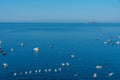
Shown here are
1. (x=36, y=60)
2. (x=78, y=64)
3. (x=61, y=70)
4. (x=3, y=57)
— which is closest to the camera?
(x=61, y=70)

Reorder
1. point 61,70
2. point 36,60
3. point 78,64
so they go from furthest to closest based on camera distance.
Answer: point 36,60 → point 78,64 → point 61,70

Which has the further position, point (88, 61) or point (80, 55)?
point (80, 55)

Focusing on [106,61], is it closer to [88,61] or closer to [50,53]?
[88,61]

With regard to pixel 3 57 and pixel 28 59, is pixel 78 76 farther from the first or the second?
pixel 3 57

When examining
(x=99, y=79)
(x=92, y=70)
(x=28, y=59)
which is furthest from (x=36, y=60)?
(x=99, y=79)

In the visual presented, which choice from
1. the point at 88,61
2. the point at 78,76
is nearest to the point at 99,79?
the point at 78,76

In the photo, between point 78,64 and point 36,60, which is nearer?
point 78,64

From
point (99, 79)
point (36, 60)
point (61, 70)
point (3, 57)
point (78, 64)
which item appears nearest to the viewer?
point (99, 79)

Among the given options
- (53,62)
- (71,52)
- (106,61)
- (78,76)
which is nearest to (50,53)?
(71,52)
